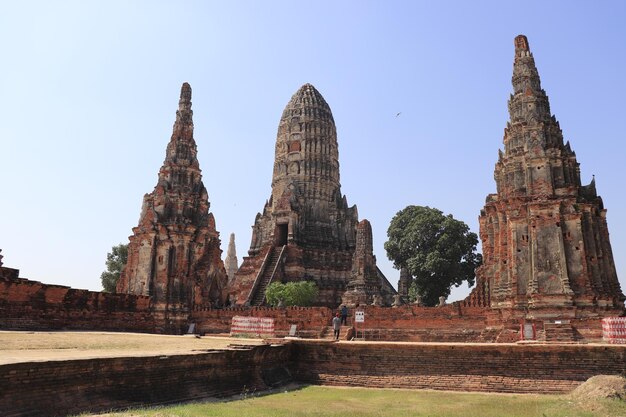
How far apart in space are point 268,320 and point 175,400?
12.9m

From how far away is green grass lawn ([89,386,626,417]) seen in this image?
9.85 m

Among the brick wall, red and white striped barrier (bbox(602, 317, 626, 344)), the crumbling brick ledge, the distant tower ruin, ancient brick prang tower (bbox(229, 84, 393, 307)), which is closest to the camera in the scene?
the crumbling brick ledge

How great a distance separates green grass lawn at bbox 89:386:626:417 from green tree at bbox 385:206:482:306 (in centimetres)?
2777

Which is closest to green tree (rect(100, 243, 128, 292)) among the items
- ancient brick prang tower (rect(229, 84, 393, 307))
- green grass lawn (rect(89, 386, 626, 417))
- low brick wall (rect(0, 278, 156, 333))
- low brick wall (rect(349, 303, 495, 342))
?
ancient brick prang tower (rect(229, 84, 393, 307))

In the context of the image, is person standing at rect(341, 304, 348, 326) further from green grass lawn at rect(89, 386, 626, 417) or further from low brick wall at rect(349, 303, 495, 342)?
green grass lawn at rect(89, 386, 626, 417)

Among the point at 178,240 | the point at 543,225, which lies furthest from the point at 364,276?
the point at 543,225

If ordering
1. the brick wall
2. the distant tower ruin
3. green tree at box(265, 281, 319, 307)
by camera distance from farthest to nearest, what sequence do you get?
the distant tower ruin < green tree at box(265, 281, 319, 307) < the brick wall

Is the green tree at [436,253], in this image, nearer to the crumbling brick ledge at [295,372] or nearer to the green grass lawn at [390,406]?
the crumbling brick ledge at [295,372]

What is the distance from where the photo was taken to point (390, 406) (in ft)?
37.2

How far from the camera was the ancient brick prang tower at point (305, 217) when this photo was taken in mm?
38938

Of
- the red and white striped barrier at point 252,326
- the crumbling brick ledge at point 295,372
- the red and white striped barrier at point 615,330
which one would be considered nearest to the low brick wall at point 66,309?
the red and white striped barrier at point 252,326

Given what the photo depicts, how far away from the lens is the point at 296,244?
40.1 meters

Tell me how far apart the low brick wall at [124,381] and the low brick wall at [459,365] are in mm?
1947

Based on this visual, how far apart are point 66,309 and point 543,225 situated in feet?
65.7
